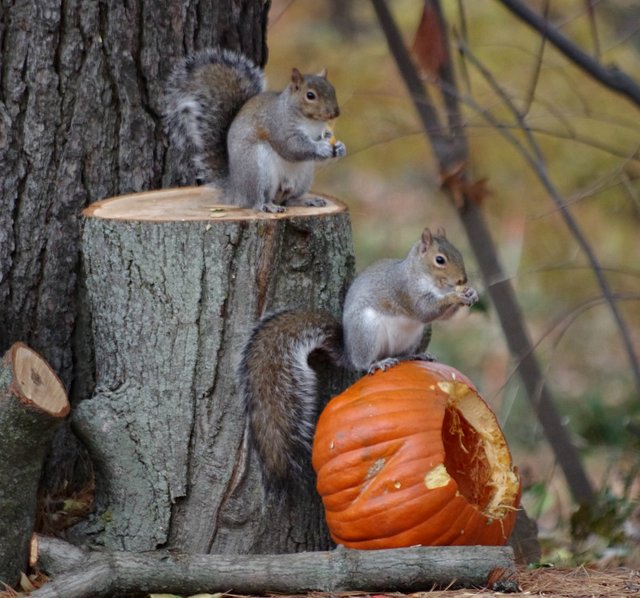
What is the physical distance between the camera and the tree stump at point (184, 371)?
2711mm

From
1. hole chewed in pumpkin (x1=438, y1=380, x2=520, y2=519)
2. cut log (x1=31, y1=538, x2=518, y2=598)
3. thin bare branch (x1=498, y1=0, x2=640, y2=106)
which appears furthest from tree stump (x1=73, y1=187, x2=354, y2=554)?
thin bare branch (x1=498, y1=0, x2=640, y2=106)

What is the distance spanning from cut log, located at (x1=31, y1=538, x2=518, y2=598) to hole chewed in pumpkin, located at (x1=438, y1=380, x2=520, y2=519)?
234 millimetres

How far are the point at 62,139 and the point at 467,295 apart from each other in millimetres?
1208

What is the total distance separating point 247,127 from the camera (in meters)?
3.04

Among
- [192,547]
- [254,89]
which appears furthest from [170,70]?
[192,547]

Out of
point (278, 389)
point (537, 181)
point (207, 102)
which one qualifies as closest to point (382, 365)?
point (278, 389)

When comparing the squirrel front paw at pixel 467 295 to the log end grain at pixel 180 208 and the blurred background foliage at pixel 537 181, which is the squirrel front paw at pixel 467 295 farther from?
the blurred background foliage at pixel 537 181

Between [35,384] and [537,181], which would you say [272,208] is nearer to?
[35,384]

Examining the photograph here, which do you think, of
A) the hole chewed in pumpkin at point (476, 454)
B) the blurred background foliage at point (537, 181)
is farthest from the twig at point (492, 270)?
the hole chewed in pumpkin at point (476, 454)

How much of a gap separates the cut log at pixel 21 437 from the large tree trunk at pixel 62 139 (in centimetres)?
46

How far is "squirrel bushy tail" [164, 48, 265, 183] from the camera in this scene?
122 inches

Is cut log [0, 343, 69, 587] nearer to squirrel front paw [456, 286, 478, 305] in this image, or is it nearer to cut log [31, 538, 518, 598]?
cut log [31, 538, 518, 598]

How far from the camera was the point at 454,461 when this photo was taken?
2.82 m

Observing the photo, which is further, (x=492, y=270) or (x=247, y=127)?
(x=492, y=270)
